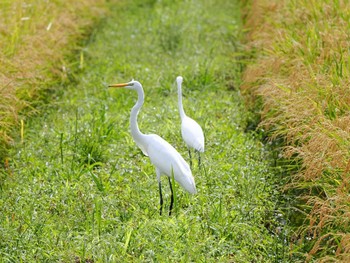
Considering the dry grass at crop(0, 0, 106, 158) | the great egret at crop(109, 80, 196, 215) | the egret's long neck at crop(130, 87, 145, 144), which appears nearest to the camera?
the great egret at crop(109, 80, 196, 215)

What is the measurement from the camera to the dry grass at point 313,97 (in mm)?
4668

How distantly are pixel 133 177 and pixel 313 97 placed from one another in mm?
1608

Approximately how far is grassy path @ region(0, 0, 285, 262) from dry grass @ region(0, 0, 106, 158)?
281 millimetres

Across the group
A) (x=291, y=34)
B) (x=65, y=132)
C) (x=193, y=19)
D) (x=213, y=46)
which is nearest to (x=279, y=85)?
(x=291, y=34)

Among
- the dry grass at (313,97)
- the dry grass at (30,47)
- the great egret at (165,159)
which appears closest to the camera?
the dry grass at (313,97)

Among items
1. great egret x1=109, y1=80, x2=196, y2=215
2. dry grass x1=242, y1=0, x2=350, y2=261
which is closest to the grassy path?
great egret x1=109, y1=80, x2=196, y2=215

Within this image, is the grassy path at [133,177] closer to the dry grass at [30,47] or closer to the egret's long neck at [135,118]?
the dry grass at [30,47]

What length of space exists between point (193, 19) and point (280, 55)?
4.39 metres

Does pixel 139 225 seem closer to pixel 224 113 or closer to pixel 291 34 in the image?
pixel 224 113

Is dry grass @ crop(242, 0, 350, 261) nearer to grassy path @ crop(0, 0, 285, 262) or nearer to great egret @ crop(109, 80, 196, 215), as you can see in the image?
grassy path @ crop(0, 0, 285, 262)

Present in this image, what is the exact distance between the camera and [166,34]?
10266 mm

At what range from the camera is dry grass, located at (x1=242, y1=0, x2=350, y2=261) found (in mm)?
4668

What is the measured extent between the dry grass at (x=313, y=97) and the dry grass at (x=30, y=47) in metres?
2.19

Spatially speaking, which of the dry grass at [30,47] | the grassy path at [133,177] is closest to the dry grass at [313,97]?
the grassy path at [133,177]
